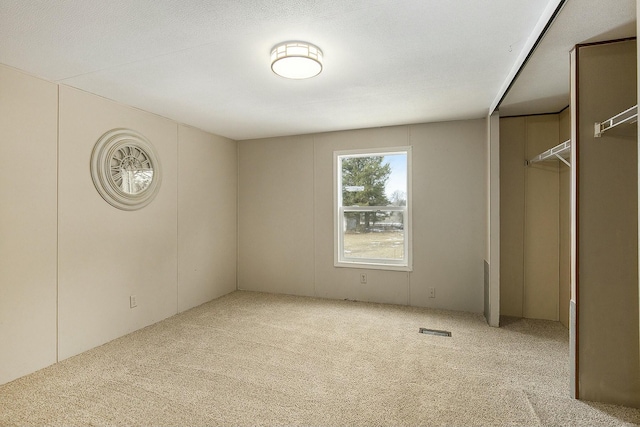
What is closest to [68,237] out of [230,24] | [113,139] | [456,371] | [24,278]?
[24,278]

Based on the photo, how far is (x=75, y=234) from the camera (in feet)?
9.46

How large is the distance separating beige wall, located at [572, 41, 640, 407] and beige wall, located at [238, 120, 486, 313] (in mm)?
1842

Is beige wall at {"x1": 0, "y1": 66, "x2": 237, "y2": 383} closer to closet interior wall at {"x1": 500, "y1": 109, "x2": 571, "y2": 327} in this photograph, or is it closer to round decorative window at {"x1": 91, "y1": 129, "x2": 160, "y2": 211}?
round decorative window at {"x1": 91, "y1": 129, "x2": 160, "y2": 211}

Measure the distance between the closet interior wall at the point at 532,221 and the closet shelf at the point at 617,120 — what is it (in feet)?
5.89

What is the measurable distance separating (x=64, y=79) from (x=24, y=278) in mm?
1638

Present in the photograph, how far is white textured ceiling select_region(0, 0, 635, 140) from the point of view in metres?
1.75

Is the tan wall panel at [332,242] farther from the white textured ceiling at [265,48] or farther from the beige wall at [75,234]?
the beige wall at [75,234]

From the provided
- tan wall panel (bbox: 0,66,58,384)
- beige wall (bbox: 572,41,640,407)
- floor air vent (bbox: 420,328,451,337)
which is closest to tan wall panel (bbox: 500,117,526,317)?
floor air vent (bbox: 420,328,451,337)

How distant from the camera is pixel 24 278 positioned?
2512 millimetres

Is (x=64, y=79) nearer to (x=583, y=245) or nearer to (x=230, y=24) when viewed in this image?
(x=230, y=24)

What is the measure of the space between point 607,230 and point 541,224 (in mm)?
1826

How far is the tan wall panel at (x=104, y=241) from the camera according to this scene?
2824 millimetres

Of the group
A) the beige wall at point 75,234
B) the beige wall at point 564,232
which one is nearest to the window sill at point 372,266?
the beige wall at point 564,232

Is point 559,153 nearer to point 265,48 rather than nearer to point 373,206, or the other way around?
point 373,206
